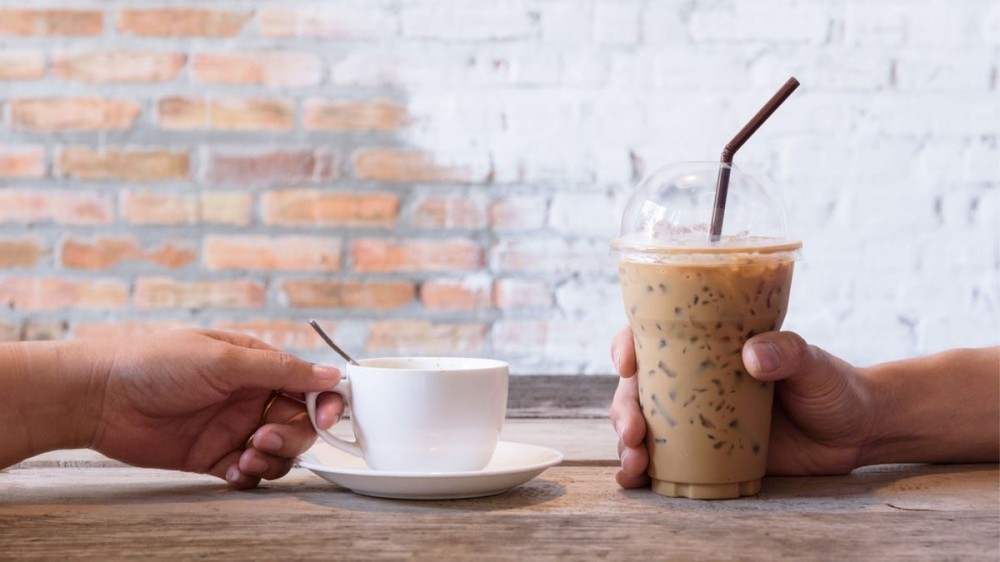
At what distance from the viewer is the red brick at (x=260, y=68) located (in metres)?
2.10

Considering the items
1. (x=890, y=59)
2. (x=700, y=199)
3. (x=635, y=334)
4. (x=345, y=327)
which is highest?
(x=890, y=59)

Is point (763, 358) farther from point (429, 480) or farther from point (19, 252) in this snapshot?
point (19, 252)

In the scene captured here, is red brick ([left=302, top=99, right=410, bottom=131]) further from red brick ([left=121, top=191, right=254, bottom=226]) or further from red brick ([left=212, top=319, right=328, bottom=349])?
red brick ([left=212, top=319, right=328, bottom=349])

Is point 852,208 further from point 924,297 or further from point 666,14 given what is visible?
point 666,14

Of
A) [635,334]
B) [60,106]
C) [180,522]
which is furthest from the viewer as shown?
[60,106]

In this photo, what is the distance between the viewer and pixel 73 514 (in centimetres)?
78

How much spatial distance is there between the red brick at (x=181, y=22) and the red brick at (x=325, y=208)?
33cm

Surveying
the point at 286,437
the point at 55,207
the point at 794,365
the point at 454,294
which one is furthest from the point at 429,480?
the point at 55,207

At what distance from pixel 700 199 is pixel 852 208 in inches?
54.5

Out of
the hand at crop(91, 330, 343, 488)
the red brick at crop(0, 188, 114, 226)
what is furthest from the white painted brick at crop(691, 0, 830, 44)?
the hand at crop(91, 330, 343, 488)

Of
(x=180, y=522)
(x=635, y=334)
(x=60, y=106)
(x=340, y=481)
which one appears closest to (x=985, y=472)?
(x=635, y=334)

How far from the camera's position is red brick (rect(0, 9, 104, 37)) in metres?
2.08

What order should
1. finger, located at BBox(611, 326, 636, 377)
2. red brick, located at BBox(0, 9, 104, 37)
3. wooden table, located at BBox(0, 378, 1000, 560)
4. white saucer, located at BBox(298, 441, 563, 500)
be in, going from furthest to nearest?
red brick, located at BBox(0, 9, 104, 37) < finger, located at BBox(611, 326, 636, 377) < white saucer, located at BBox(298, 441, 563, 500) < wooden table, located at BBox(0, 378, 1000, 560)

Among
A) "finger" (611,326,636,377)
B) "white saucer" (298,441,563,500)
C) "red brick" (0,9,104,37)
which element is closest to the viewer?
"white saucer" (298,441,563,500)
